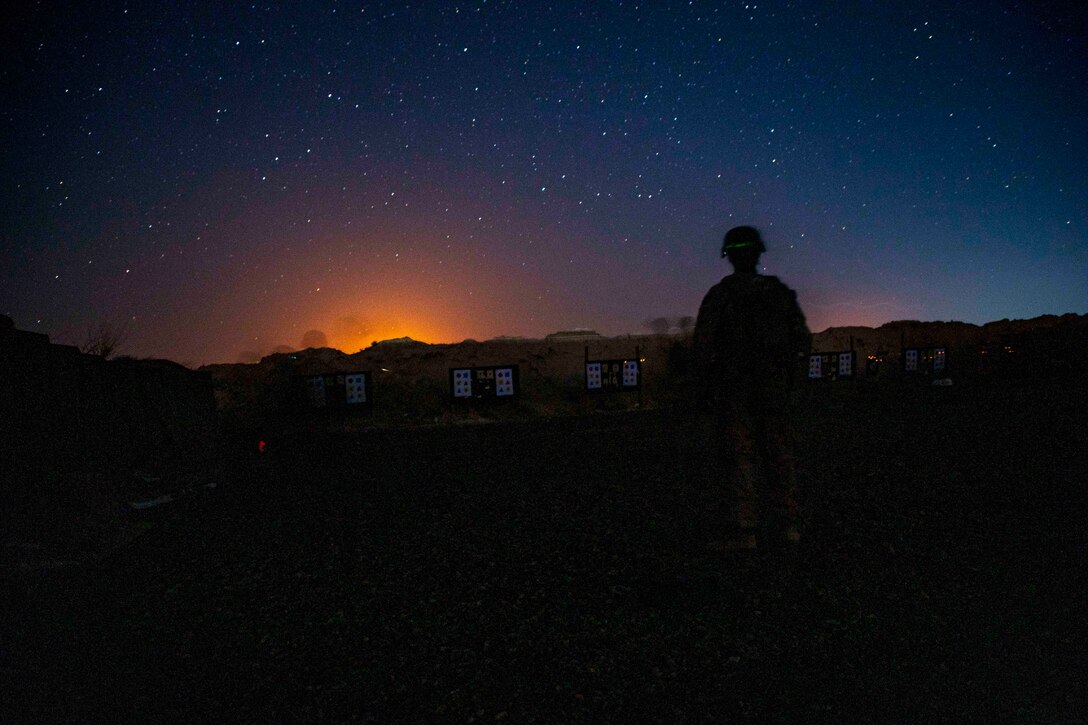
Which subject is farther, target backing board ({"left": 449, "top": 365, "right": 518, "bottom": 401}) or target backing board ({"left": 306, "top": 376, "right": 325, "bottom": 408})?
target backing board ({"left": 449, "top": 365, "right": 518, "bottom": 401})

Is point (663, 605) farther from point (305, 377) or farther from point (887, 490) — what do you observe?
point (305, 377)

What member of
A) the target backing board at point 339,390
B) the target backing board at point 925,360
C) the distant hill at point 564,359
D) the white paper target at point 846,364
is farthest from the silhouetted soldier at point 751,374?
the target backing board at point 925,360

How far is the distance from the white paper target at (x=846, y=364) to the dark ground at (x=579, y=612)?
17301 mm

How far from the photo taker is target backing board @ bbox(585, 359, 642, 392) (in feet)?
62.4

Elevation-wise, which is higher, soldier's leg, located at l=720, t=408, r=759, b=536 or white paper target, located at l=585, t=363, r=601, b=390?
white paper target, located at l=585, t=363, r=601, b=390

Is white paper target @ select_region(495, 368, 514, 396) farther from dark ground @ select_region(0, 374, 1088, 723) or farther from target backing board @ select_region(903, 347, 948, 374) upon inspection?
target backing board @ select_region(903, 347, 948, 374)

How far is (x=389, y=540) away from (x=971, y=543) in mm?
4487

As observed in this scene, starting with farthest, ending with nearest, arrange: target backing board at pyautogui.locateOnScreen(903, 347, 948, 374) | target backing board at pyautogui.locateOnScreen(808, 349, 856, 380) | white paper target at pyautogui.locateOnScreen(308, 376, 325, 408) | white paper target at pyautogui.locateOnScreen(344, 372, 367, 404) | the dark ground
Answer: target backing board at pyautogui.locateOnScreen(903, 347, 948, 374) < target backing board at pyautogui.locateOnScreen(808, 349, 856, 380) < white paper target at pyautogui.locateOnScreen(344, 372, 367, 404) < white paper target at pyautogui.locateOnScreen(308, 376, 325, 408) < the dark ground

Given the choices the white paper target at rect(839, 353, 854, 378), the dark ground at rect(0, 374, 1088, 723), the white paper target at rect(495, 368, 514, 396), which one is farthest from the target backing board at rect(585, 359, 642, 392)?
the dark ground at rect(0, 374, 1088, 723)

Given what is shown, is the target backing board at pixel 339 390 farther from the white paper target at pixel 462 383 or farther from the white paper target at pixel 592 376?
the white paper target at pixel 592 376

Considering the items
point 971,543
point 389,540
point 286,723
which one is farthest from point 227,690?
point 971,543

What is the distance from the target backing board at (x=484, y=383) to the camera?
17344 mm

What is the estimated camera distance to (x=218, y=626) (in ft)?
10.2

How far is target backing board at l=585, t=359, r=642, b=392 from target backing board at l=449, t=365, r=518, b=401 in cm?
288
